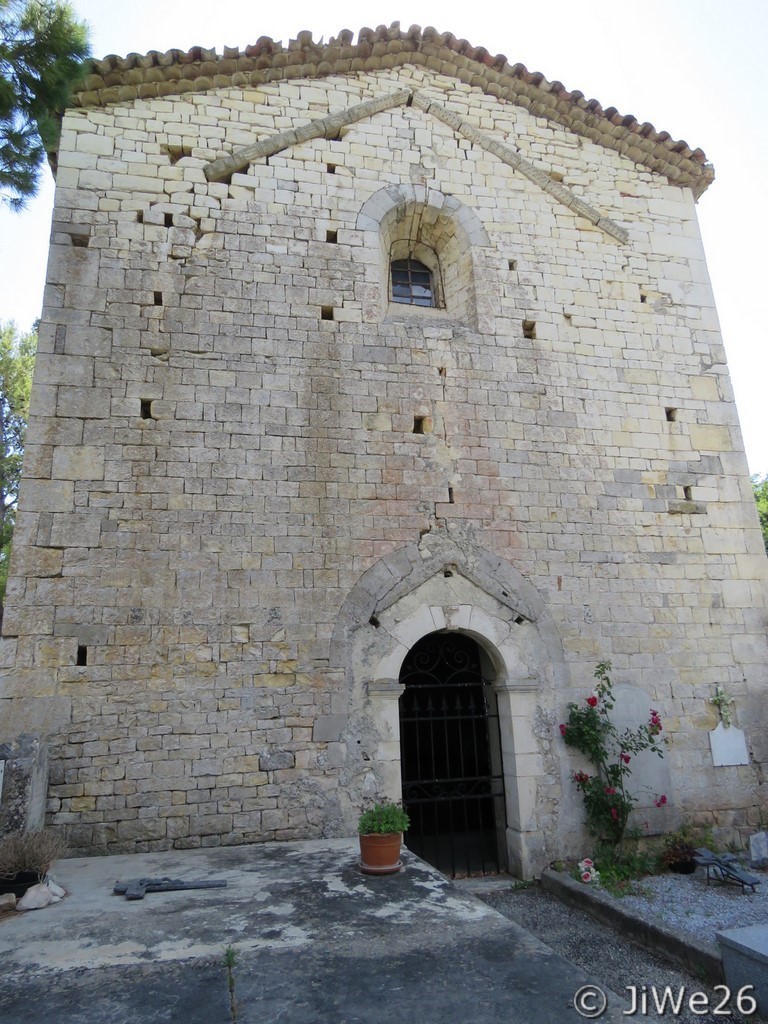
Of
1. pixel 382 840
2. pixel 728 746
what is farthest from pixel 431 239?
pixel 382 840

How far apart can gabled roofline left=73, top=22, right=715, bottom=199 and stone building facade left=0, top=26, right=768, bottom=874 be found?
1.5 inches

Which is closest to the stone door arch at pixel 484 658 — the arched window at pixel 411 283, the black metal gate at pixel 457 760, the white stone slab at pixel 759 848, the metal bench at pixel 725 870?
the black metal gate at pixel 457 760

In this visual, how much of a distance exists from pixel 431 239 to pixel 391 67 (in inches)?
89.9

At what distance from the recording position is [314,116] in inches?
317

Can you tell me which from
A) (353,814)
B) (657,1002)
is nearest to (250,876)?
(353,814)

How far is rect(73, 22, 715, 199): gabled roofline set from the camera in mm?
7500

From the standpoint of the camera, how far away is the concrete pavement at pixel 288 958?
8.98 feet

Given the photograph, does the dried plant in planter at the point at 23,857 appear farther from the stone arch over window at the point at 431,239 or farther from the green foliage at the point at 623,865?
the stone arch over window at the point at 431,239

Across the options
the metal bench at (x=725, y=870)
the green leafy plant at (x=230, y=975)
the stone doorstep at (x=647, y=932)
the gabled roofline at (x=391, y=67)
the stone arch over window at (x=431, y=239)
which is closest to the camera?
the green leafy plant at (x=230, y=975)

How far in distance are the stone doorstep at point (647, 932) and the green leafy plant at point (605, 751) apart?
0.67 m

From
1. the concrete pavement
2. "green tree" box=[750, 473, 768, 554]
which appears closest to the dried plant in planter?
the concrete pavement

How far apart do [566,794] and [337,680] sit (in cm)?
250

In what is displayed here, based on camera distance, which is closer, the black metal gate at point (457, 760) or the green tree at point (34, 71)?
the green tree at point (34, 71)

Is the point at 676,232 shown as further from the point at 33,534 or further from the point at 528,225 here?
the point at 33,534
